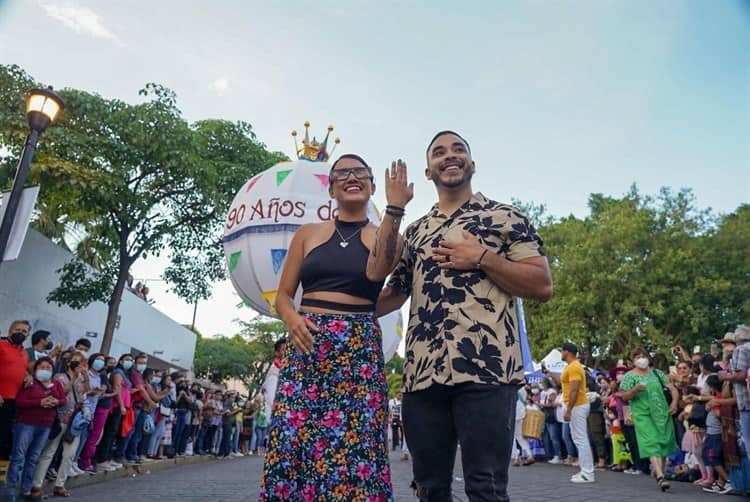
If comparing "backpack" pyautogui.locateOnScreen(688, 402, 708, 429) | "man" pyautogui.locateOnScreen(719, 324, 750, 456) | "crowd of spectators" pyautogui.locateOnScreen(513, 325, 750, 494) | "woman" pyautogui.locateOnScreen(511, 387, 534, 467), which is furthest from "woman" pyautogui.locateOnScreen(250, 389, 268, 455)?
"man" pyautogui.locateOnScreen(719, 324, 750, 456)

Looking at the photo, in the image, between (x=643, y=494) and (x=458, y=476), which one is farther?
(x=458, y=476)

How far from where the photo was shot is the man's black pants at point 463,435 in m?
2.20

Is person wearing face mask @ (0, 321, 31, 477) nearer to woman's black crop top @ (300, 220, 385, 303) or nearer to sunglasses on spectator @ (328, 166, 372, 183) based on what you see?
woman's black crop top @ (300, 220, 385, 303)

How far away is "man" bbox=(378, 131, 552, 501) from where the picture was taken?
7.31 ft

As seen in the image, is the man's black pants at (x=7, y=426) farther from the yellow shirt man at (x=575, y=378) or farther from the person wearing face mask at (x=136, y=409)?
the yellow shirt man at (x=575, y=378)

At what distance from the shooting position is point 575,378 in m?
8.80

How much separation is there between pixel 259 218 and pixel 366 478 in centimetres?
464

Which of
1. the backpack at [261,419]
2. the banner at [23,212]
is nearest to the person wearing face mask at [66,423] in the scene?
the banner at [23,212]

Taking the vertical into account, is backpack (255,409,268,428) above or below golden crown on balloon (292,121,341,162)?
below

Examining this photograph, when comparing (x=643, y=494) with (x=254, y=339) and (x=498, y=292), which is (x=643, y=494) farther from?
(x=254, y=339)

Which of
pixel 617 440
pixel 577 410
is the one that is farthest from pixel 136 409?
pixel 617 440

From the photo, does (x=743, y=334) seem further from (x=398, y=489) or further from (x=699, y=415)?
(x=398, y=489)

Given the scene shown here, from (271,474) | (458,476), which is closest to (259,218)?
(271,474)

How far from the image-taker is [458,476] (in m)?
9.14
